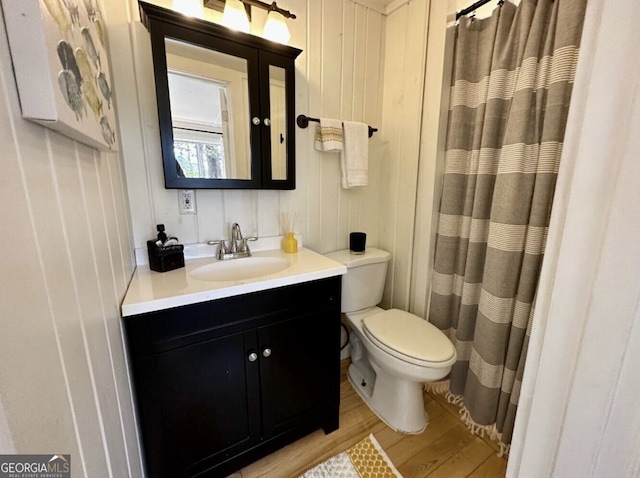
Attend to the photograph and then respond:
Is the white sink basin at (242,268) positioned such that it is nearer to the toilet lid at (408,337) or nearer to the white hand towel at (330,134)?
the toilet lid at (408,337)

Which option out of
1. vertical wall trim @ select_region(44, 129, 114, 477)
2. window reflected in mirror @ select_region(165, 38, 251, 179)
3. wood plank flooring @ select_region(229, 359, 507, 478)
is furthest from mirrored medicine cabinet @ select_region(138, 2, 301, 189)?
wood plank flooring @ select_region(229, 359, 507, 478)

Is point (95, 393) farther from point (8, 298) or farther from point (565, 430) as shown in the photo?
point (565, 430)

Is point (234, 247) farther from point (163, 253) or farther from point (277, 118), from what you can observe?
point (277, 118)

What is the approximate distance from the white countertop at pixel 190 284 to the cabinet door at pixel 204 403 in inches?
7.2

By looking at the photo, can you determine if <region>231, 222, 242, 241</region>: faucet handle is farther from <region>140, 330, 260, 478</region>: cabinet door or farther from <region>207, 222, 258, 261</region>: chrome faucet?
<region>140, 330, 260, 478</region>: cabinet door

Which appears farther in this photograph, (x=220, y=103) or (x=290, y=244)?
(x=290, y=244)

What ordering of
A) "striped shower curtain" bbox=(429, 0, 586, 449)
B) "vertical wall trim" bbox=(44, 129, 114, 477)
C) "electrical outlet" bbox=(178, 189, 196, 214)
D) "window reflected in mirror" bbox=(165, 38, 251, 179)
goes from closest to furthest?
"vertical wall trim" bbox=(44, 129, 114, 477)
"striped shower curtain" bbox=(429, 0, 586, 449)
"window reflected in mirror" bbox=(165, 38, 251, 179)
"electrical outlet" bbox=(178, 189, 196, 214)

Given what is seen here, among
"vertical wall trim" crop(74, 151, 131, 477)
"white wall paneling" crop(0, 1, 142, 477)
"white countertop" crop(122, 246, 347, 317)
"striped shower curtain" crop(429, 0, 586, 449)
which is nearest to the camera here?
"white wall paneling" crop(0, 1, 142, 477)

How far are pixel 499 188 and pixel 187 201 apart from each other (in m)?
1.41

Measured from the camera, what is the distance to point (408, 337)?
131 cm

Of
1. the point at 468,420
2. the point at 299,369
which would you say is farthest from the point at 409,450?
the point at 299,369

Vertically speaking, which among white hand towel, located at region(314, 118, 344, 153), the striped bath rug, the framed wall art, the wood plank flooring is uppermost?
white hand towel, located at region(314, 118, 344, 153)

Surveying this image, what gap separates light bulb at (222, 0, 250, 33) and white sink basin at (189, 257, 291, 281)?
1.05 meters

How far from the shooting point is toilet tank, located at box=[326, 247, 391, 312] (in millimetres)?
1538
